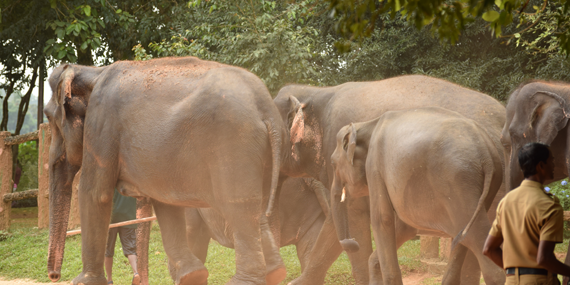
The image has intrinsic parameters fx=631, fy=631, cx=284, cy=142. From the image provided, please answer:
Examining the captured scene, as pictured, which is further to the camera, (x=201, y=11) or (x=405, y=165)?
(x=201, y=11)

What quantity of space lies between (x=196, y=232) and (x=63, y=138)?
1793 mm

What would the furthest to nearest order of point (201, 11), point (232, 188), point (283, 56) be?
point (201, 11), point (283, 56), point (232, 188)

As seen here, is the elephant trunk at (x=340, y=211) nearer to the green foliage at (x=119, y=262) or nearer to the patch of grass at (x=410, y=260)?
the green foliage at (x=119, y=262)

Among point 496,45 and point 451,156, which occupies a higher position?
point 496,45

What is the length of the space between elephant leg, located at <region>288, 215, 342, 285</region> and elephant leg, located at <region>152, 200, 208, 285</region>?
3.19ft

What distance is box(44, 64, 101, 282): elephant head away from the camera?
4.80 metres

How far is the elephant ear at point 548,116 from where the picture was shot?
3.76 metres

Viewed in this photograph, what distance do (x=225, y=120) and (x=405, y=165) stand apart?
119 cm

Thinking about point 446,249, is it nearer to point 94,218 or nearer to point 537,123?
point 537,123

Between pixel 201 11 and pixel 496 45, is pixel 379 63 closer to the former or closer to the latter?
pixel 496 45

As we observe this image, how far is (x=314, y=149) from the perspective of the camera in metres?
5.58

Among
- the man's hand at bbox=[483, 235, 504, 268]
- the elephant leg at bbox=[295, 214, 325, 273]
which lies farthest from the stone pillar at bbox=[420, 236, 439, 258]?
the man's hand at bbox=[483, 235, 504, 268]

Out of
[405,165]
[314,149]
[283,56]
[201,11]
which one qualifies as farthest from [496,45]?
[405,165]

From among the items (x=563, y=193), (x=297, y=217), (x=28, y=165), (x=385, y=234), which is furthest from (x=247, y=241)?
(x=28, y=165)
